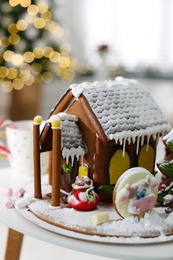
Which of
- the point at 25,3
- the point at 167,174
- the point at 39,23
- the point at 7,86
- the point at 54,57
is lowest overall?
the point at 7,86

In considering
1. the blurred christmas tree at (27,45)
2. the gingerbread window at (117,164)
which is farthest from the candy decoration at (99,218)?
the blurred christmas tree at (27,45)

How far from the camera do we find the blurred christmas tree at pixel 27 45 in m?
3.21

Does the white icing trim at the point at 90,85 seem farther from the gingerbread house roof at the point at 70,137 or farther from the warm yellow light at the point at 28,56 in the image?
the warm yellow light at the point at 28,56

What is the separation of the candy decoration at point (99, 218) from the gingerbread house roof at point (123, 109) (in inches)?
6.0

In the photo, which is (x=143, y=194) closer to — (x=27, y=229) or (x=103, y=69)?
(x=27, y=229)

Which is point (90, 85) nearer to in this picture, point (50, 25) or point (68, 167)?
point (68, 167)

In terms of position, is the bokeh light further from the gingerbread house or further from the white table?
the white table

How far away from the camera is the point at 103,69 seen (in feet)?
13.3

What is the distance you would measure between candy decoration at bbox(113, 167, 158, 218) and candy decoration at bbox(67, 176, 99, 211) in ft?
0.26

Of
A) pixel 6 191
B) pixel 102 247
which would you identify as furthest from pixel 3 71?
pixel 102 247

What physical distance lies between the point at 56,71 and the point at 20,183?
2.38 metres

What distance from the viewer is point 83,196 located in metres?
0.95

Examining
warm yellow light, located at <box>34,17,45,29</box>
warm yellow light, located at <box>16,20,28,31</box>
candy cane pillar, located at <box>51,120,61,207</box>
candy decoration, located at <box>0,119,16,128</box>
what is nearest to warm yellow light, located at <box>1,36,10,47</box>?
warm yellow light, located at <box>16,20,28,31</box>

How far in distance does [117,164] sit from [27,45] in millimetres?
2413
